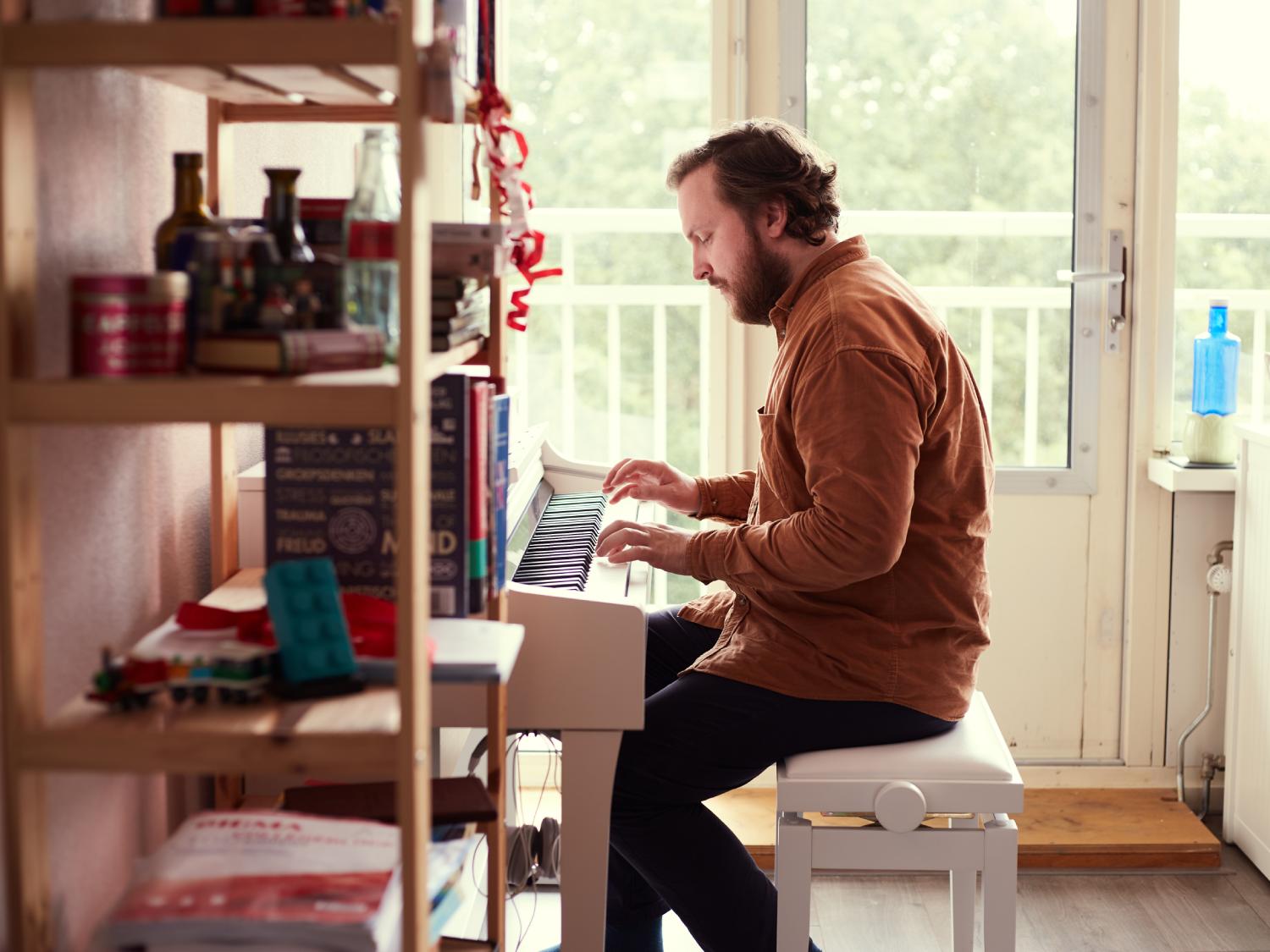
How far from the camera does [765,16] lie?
9.26ft

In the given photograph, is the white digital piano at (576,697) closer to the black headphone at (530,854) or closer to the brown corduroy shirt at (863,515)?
the brown corduroy shirt at (863,515)

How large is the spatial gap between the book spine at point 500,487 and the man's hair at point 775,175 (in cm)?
60

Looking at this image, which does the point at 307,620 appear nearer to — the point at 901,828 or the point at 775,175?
the point at 901,828

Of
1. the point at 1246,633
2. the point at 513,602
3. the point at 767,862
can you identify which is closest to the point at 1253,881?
the point at 1246,633

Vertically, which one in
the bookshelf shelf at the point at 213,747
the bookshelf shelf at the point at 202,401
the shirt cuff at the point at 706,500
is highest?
the bookshelf shelf at the point at 202,401

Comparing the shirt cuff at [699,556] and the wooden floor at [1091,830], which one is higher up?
the shirt cuff at [699,556]

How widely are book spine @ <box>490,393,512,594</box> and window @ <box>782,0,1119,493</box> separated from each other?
154 centimetres

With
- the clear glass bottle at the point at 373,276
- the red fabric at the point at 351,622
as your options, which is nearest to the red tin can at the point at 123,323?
the clear glass bottle at the point at 373,276

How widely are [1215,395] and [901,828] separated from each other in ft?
5.06

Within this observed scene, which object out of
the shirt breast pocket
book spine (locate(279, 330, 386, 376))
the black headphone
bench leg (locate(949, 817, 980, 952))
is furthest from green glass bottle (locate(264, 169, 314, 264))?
the black headphone

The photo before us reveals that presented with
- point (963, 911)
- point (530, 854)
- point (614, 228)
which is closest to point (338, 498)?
point (963, 911)

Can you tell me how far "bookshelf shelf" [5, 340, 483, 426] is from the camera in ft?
3.46

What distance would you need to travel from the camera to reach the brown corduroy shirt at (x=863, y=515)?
5.51 ft

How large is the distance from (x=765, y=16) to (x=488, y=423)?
1.68 metres
